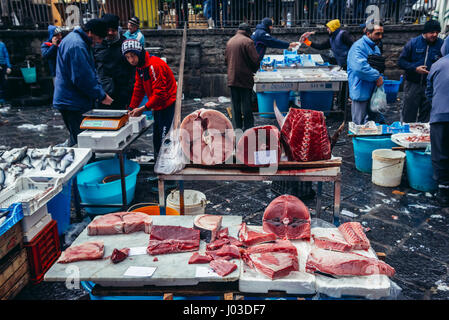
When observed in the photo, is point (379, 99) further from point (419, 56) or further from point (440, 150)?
point (440, 150)

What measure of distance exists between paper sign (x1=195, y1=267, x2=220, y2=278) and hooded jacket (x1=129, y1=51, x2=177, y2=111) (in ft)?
10.6

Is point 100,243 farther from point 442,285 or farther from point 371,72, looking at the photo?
point 371,72

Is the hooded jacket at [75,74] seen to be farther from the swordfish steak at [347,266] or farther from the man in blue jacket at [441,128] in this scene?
the man in blue jacket at [441,128]

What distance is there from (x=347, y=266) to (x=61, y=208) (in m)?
3.33

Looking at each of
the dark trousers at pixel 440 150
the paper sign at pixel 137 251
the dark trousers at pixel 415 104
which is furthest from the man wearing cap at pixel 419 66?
the paper sign at pixel 137 251

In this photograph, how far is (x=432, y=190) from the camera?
18.8ft

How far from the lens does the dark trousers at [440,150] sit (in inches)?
204

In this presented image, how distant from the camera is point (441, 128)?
517 cm

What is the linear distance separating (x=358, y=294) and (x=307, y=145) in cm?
147

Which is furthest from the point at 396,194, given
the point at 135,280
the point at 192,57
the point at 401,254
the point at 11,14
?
the point at 11,14

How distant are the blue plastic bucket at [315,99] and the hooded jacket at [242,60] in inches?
86.2

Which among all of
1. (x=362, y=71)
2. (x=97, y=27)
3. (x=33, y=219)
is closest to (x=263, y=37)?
(x=362, y=71)

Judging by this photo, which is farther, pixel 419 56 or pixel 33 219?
pixel 419 56

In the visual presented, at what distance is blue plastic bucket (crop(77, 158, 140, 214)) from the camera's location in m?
4.97
